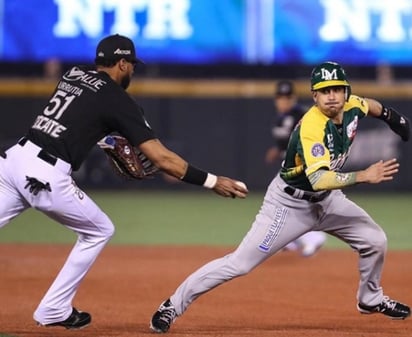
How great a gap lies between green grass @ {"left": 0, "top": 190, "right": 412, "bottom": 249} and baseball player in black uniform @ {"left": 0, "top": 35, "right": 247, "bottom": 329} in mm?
6089

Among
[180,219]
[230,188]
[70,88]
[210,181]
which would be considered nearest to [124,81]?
[70,88]

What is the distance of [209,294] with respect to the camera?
902 cm

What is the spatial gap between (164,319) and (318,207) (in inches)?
48.9

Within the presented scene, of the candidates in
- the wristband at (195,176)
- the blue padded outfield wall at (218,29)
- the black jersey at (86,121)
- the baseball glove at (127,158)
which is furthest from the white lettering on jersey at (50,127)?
the blue padded outfield wall at (218,29)

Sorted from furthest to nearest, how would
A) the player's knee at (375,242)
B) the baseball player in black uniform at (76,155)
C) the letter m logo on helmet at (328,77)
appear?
the player's knee at (375,242) < the letter m logo on helmet at (328,77) < the baseball player in black uniform at (76,155)

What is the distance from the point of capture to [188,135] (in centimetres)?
1922

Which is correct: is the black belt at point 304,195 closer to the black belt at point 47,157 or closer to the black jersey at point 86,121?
the black jersey at point 86,121

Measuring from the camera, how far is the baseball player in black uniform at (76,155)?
21.2 feet

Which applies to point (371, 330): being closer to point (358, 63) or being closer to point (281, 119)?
point (281, 119)

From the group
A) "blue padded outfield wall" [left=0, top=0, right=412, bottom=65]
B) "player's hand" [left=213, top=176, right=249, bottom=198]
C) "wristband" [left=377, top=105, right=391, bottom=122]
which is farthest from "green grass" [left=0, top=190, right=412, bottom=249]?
"player's hand" [left=213, top=176, right=249, bottom=198]

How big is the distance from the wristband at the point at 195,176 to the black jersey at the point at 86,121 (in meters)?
0.31

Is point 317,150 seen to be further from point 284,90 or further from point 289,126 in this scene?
point 284,90

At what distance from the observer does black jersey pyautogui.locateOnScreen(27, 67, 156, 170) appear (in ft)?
21.1

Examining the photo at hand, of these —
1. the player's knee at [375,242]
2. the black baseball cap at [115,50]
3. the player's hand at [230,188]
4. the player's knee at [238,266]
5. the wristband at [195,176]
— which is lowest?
the player's knee at [238,266]
